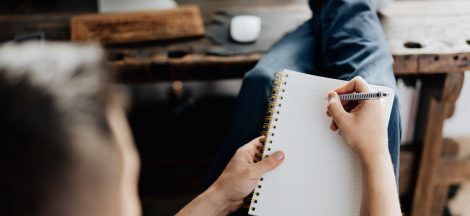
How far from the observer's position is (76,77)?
63 cm

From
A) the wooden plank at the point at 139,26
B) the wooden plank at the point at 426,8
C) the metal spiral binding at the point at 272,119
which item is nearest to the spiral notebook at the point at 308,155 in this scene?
the metal spiral binding at the point at 272,119

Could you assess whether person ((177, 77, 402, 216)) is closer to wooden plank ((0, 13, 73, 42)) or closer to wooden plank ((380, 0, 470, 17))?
wooden plank ((380, 0, 470, 17))

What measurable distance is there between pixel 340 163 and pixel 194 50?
70cm

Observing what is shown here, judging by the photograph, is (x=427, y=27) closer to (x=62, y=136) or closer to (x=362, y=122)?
(x=362, y=122)

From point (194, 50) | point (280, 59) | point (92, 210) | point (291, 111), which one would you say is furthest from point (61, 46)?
point (194, 50)

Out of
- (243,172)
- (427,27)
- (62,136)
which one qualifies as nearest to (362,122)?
(243,172)

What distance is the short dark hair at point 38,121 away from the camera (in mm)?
556

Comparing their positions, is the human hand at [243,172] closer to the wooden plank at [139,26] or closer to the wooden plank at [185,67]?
the wooden plank at [185,67]

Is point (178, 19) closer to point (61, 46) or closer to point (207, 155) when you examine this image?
point (207, 155)

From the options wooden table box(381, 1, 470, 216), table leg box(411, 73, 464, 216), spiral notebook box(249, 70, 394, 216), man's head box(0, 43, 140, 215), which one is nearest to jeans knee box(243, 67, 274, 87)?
spiral notebook box(249, 70, 394, 216)

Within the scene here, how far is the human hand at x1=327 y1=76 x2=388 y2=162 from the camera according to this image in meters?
0.98

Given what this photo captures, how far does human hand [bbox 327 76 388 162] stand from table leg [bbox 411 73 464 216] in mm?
744

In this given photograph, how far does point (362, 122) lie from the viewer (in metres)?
0.99

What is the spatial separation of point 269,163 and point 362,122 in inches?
8.2
